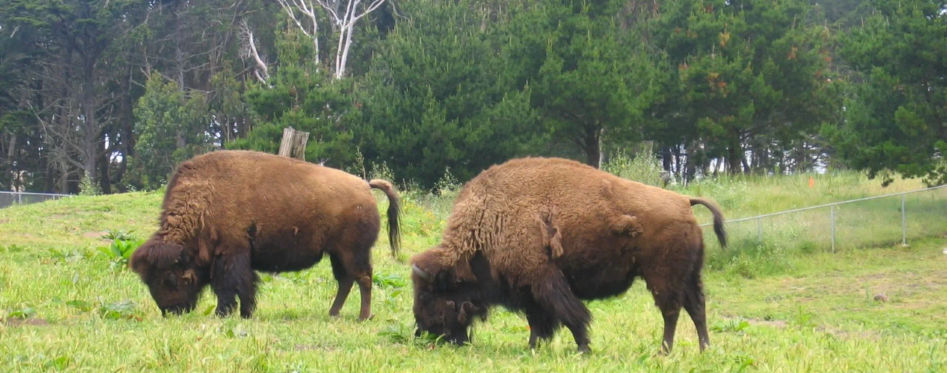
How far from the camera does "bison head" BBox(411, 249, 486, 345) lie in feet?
27.2

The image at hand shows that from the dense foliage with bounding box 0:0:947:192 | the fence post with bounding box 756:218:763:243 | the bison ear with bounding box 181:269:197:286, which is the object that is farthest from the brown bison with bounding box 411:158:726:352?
the dense foliage with bounding box 0:0:947:192

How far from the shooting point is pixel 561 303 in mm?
7949

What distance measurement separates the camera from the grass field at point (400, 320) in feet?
21.9

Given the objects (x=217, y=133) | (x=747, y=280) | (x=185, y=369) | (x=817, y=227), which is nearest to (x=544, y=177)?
(x=185, y=369)

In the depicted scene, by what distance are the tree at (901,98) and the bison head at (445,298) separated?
61.5 ft

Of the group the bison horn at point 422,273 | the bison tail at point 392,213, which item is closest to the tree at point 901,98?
the bison tail at point 392,213

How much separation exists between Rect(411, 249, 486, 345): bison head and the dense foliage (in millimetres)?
18771

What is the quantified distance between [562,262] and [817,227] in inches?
610

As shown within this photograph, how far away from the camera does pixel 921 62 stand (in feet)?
82.9

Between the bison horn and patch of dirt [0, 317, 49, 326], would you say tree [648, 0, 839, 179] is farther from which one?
patch of dirt [0, 317, 49, 326]

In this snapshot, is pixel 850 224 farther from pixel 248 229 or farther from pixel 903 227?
pixel 248 229

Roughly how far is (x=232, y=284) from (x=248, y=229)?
23.4 inches

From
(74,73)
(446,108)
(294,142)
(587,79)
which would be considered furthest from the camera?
(74,73)

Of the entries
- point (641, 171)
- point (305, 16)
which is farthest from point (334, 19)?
point (641, 171)
